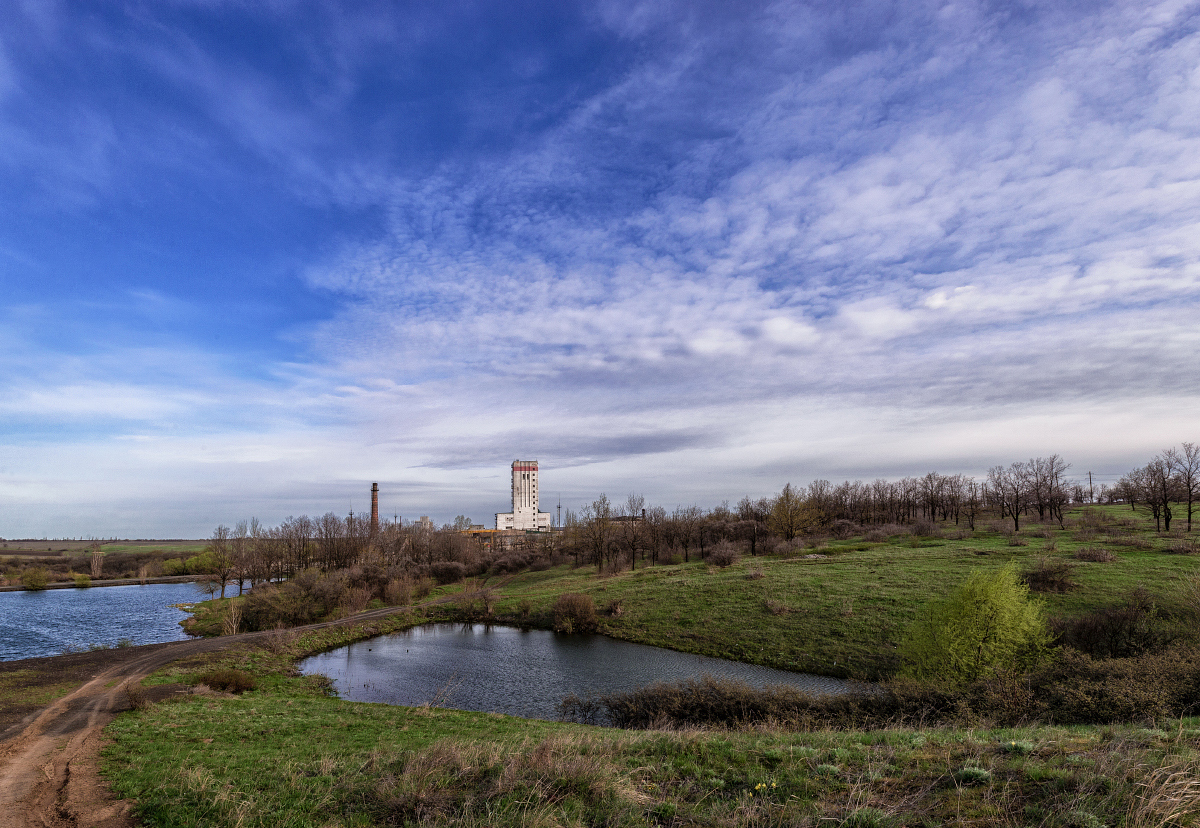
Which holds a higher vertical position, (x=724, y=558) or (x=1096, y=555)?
(x=1096, y=555)

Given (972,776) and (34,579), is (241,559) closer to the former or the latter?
(34,579)

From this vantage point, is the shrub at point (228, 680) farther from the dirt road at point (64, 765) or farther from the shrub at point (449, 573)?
the shrub at point (449, 573)

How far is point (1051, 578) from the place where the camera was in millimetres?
35750

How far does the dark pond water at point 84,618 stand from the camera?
45.0 m

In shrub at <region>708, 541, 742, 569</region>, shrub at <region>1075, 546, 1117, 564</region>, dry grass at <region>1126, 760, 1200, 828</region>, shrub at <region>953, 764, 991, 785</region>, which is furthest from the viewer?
shrub at <region>708, 541, 742, 569</region>

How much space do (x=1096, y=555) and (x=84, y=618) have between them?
9899 cm

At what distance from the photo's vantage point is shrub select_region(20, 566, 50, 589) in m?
90.6

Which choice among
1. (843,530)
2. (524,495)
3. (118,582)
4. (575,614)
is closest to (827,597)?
(575,614)

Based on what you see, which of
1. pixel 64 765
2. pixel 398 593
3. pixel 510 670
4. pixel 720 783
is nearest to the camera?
pixel 720 783

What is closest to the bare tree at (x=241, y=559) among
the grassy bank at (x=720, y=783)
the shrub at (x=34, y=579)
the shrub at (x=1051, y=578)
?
the shrub at (x=34, y=579)

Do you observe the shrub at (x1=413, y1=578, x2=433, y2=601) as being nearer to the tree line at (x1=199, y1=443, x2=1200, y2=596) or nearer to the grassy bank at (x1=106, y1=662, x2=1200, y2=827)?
the tree line at (x1=199, y1=443, x2=1200, y2=596)

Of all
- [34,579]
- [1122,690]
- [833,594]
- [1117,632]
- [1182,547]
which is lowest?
[34,579]

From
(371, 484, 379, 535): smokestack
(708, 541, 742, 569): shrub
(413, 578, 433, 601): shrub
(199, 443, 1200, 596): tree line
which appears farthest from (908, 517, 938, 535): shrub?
(371, 484, 379, 535): smokestack

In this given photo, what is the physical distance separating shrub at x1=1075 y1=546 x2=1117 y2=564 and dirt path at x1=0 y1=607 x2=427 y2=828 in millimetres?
56730
